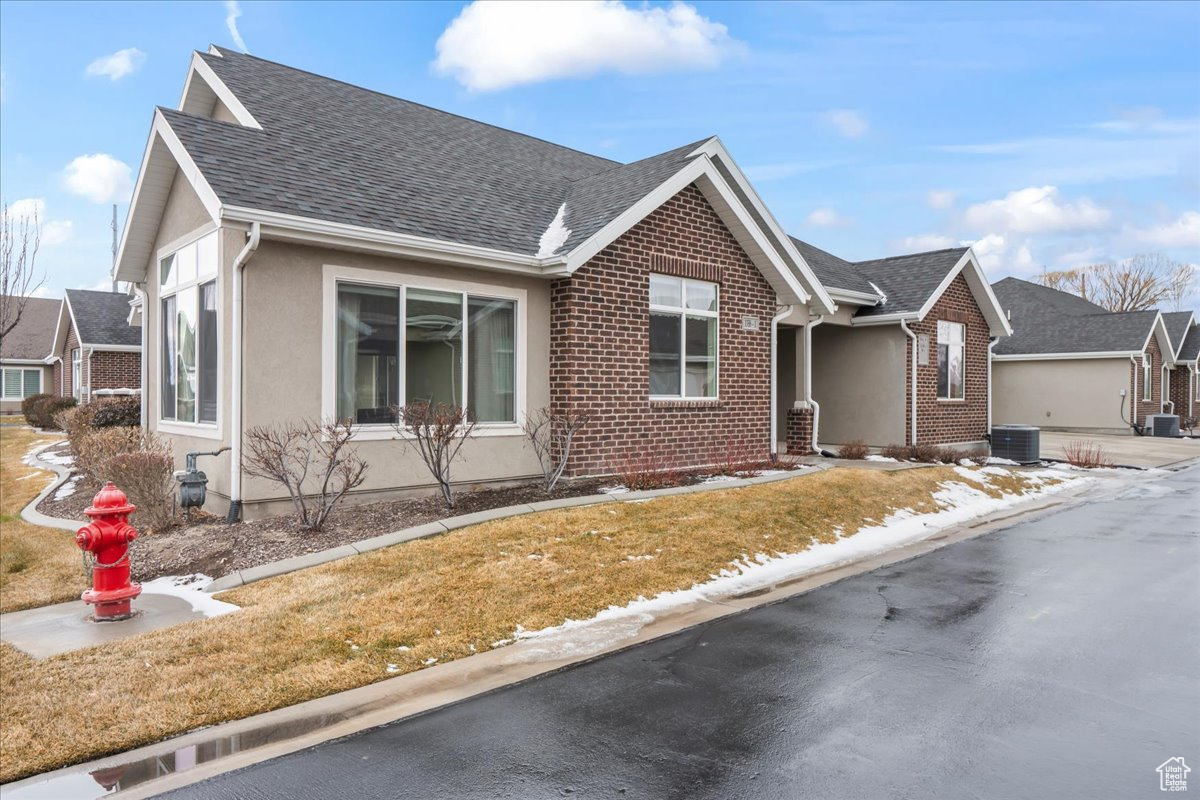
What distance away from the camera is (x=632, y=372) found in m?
11.7

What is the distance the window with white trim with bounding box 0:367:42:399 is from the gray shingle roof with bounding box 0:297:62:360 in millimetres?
914

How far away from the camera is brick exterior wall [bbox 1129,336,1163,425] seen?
92.1ft

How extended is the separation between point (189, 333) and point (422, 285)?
3.42m

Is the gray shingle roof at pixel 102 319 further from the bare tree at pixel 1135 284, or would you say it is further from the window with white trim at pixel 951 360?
the bare tree at pixel 1135 284

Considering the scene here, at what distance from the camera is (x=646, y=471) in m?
11.6

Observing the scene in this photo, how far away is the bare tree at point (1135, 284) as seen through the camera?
57812mm

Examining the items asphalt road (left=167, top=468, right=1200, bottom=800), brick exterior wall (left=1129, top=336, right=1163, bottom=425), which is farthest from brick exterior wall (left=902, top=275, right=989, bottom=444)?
brick exterior wall (left=1129, top=336, right=1163, bottom=425)

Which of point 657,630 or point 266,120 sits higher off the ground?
point 266,120

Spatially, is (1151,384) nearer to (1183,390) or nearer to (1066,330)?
(1066,330)

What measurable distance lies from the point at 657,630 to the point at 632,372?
244 inches

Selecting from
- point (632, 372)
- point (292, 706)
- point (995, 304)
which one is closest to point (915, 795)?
point (292, 706)

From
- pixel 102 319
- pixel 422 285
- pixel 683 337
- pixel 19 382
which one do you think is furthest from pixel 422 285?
pixel 19 382

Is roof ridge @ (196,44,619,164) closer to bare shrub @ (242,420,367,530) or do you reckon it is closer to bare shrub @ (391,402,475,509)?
bare shrub @ (242,420,367,530)

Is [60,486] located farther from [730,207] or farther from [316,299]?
[730,207]
